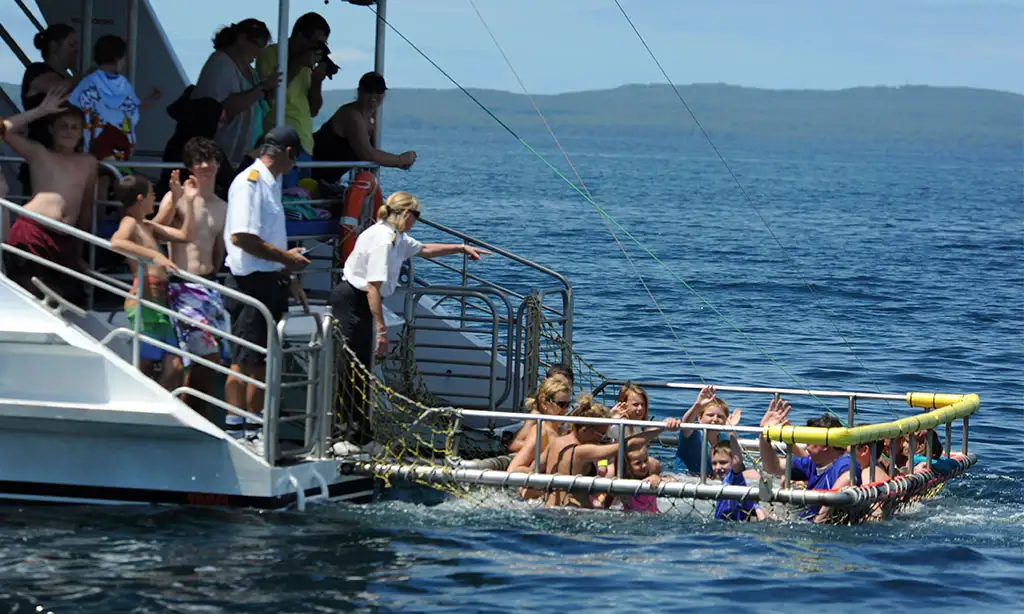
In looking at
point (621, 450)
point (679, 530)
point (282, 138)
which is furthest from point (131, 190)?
point (679, 530)

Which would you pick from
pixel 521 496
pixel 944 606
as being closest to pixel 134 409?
pixel 521 496

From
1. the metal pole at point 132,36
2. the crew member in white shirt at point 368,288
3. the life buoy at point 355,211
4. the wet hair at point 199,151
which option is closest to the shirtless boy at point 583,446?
the crew member in white shirt at point 368,288

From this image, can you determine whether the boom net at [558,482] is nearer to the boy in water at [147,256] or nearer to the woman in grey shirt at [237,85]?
the boy in water at [147,256]

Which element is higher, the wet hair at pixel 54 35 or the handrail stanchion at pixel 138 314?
the wet hair at pixel 54 35

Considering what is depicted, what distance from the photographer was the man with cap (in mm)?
11109

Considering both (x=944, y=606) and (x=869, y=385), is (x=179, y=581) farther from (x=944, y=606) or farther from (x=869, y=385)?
(x=869, y=385)

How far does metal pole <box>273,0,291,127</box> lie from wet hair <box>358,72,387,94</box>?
1.10 meters

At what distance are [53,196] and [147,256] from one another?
0.86 meters

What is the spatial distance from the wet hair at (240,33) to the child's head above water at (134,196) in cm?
204

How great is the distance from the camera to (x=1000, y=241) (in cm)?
5575

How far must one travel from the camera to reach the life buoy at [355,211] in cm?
1284

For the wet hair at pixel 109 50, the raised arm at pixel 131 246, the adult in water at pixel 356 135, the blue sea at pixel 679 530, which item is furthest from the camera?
the adult in water at pixel 356 135

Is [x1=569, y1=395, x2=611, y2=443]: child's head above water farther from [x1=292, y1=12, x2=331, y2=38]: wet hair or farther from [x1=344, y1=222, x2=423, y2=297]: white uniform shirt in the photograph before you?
[x1=292, y1=12, x2=331, y2=38]: wet hair

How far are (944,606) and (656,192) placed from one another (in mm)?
82292
